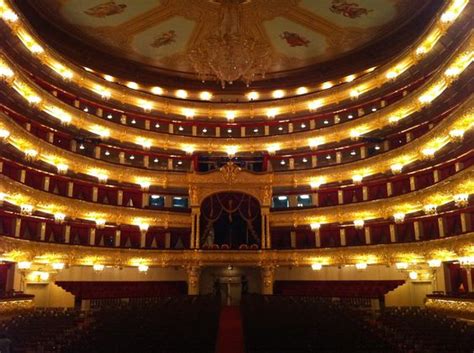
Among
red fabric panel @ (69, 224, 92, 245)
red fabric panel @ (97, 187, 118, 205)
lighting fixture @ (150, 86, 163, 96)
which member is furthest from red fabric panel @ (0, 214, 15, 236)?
lighting fixture @ (150, 86, 163, 96)

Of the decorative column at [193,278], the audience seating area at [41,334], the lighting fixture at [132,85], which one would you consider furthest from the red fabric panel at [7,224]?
the lighting fixture at [132,85]

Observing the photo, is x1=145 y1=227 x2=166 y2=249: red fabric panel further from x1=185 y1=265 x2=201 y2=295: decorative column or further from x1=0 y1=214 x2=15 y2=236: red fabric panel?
x1=0 y1=214 x2=15 y2=236: red fabric panel

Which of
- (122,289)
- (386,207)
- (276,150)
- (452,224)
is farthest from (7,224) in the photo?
(452,224)

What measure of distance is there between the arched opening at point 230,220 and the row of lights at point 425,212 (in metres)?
4.90

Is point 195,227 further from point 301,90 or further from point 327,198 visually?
point 301,90

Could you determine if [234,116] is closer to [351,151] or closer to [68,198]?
[351,151]

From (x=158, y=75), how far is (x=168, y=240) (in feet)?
52.7

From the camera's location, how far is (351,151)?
1497 inches

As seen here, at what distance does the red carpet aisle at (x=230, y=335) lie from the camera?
16.4m

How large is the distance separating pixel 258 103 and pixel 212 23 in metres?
10.4

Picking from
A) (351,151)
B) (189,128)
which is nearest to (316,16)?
(351,151)

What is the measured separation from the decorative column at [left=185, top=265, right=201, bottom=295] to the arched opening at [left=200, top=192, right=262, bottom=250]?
2532 millimetres

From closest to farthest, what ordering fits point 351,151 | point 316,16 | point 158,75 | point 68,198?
point 68,198, point 316,16, point 351,151, point 158,75

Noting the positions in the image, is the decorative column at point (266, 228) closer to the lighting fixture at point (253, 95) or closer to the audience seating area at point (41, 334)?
the lighting fixture at point (253, 95)
